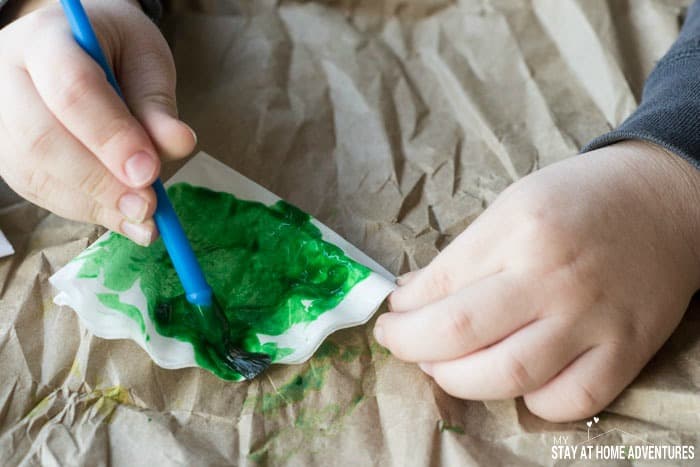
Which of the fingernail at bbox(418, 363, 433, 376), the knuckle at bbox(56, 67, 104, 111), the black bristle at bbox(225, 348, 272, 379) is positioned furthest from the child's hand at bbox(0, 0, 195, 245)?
the fingernail at bbox(418, 363, 433, 376)

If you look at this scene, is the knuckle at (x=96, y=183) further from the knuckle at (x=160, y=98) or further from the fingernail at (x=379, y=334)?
the fingernail at (x=379, y=334)

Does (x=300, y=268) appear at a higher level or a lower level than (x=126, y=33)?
lower

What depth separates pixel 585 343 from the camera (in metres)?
0.48

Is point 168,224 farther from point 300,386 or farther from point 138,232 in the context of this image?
point 300,386

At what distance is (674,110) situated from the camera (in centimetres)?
57

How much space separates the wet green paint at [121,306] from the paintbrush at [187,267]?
0.04m

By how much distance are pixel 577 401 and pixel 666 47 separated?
468mm

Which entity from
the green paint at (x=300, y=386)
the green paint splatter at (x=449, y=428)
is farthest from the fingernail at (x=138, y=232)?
the green paint splatter at (x=449, y=428)

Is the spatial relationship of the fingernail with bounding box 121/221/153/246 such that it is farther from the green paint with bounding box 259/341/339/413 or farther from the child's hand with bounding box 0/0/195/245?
the green paint with bounding box 259/341/339/413

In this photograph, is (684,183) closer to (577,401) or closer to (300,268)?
(577,401)

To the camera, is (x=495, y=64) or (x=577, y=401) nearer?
(x=577, y=401)

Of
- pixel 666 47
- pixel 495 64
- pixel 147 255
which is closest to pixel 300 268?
pixel 147 255

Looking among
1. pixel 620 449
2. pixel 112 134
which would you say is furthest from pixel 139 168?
pixel 620 449

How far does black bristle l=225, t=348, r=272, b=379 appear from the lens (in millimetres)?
524
